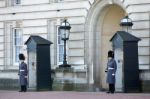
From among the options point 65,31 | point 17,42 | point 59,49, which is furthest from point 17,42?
point 65,31

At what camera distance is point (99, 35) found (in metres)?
30.4

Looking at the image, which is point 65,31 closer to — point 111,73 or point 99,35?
point 99,35

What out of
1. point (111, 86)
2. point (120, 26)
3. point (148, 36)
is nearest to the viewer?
point (111, 86)

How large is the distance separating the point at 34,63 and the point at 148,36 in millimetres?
4907

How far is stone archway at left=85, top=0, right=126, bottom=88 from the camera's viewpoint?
3003 centimetres

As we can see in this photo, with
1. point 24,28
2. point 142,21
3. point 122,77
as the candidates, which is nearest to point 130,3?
point 142,21

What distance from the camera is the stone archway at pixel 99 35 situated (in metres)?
30.0

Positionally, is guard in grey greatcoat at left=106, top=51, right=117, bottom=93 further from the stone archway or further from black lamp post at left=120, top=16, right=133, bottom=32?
the stone archway

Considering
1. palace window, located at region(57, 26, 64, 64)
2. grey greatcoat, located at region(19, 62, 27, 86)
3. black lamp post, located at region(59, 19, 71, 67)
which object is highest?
black lamp post, located at region(59, 19, 71, 67)

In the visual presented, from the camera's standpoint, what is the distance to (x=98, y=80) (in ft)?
100.0

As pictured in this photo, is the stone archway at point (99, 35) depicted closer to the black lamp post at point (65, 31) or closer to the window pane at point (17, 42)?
the black lamp post at point (65, 31)

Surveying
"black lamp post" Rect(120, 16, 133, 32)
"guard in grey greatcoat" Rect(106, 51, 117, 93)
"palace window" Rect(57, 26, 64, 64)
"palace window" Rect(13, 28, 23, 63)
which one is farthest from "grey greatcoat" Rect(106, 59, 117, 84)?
"palace window" Rect(13, 28, 23, 63)

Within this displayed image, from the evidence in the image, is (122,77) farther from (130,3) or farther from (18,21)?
(18,21)

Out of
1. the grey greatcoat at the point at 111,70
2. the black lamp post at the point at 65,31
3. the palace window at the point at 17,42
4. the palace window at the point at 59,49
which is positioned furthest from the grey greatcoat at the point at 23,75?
the palace window at the point at 17,42
